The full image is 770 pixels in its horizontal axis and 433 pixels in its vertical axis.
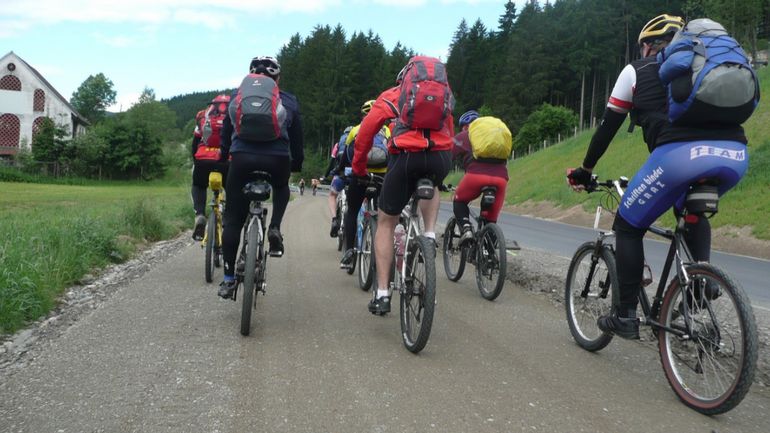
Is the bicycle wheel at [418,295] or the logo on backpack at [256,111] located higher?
the logo on backpack at [256,111]

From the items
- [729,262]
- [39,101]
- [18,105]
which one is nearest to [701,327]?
[729,262]

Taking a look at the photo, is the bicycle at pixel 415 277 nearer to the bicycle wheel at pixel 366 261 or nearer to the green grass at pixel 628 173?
the bicycle wheel at pixel 366 261

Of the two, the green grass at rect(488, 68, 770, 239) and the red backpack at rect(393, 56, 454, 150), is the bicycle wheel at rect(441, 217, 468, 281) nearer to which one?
the red backpack at rect(393, 56, 454, 150)

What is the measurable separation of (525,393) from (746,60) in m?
2.02

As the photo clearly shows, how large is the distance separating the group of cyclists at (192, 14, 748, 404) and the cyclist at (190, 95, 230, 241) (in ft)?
5.00

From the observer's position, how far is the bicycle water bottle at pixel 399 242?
438cm

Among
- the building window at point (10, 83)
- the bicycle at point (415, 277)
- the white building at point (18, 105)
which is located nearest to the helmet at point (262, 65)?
the bicycle at point (415, 277)

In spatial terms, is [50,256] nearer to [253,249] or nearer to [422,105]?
[253,249]

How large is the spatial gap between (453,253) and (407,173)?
275 centimetres

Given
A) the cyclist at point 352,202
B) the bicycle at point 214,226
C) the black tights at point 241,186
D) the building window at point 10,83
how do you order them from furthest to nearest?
the building window at point 10,83 < the cyclist at point 352,202 < the bicycle at point 214,226 < the black tights at point 241,186

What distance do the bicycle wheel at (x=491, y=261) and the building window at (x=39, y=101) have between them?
63.6m

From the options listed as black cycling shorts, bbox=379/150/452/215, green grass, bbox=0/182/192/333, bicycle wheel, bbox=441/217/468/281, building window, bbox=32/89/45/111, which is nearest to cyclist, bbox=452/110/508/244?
bicycle wheel, bbox=441/217/468/281

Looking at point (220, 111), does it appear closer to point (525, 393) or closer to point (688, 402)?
point (525, 393)

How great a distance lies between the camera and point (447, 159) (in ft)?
13.5
